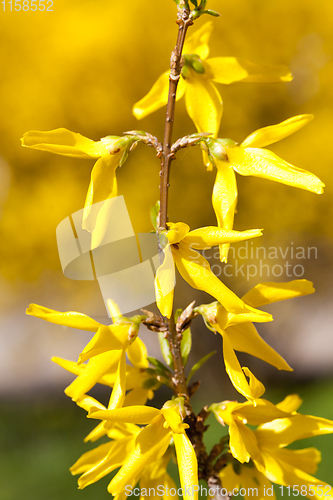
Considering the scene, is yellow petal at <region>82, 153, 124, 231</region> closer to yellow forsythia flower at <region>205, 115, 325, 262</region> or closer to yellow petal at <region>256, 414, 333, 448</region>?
yellow forsythia flower at <region>205, 115, 325, 262</region>

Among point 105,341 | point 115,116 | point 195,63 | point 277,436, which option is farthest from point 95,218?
point 115,116

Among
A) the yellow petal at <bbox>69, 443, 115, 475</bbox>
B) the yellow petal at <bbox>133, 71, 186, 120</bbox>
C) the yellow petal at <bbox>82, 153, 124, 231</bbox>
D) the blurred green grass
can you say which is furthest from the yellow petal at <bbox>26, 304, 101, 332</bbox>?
the blurred green grass

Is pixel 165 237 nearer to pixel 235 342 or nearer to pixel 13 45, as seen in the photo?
pixel 235 342

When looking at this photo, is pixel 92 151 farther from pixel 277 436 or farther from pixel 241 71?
pixel 277 436

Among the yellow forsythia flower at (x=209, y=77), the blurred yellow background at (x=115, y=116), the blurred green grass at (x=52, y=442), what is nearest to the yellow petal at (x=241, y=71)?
the yellow forsythia flower at (x=209, y=77)

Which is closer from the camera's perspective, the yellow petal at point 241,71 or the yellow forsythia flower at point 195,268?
the yellow forsythia flower at point 195,268

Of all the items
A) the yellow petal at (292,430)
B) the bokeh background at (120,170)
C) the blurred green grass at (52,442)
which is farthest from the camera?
the bokeh background at (120,170)

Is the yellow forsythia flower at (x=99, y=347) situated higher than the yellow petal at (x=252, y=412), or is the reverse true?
the yellow forsythia flower at (x=99, y=347)

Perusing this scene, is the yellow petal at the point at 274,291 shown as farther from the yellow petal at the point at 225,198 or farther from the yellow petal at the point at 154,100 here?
the yellow petal at the point at 154,100
